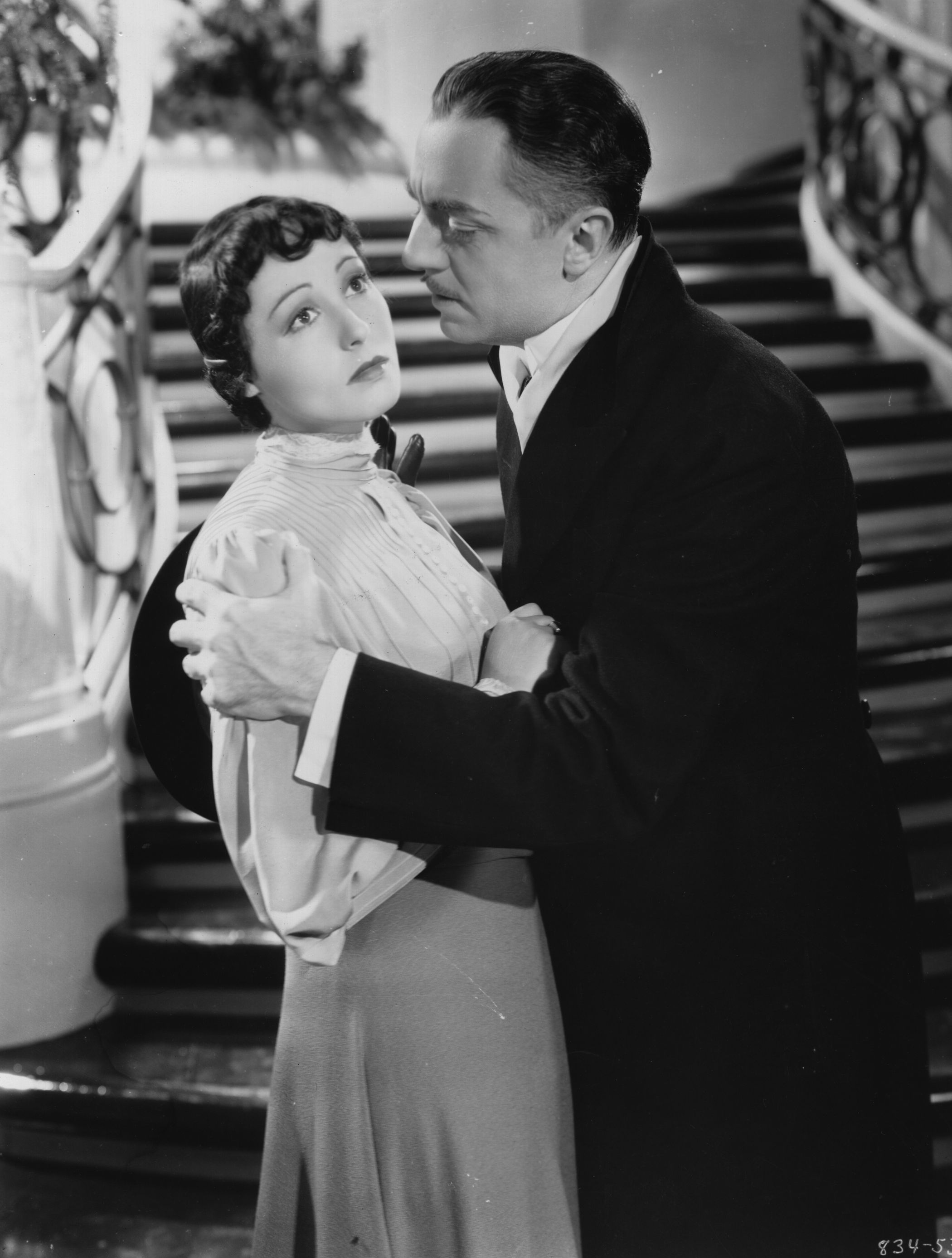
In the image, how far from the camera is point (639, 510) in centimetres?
147

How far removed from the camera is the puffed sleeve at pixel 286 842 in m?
1.38

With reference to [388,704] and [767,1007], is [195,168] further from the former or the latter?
[767,1007]

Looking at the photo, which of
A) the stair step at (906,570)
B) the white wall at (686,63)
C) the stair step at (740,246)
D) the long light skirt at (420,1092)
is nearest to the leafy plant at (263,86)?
the white wall at (686,63)

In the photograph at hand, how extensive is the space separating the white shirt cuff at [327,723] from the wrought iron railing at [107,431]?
1.18 meters

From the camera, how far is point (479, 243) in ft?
4.85

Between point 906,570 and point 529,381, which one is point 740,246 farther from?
point 529,381

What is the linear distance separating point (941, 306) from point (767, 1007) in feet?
6.19

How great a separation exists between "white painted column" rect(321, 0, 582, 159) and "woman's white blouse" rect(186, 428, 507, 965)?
0.61 metres

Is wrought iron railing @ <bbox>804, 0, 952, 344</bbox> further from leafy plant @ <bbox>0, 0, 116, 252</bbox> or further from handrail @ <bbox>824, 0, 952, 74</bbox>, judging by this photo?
leafy plant @ <bbox>0, 0, 116, 252</bbox>

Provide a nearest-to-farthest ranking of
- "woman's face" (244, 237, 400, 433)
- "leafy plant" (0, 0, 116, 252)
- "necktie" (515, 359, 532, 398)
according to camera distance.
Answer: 1. "woman's face" (244, 237, 400, 433)
2. "necktie" (515, 359, 532, 398)
3. "leafy plant" (0, 0, 116, 252)

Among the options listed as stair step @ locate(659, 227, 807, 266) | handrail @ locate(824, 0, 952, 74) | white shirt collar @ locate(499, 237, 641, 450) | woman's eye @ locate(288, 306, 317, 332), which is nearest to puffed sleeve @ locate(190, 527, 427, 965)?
woman's eye @ locate(288, 306, 317, 332)

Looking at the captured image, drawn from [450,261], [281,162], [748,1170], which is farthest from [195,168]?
[748,1170]

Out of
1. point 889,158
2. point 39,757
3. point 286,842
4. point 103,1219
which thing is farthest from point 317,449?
point 889,158

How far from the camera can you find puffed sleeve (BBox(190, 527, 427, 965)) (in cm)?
138
